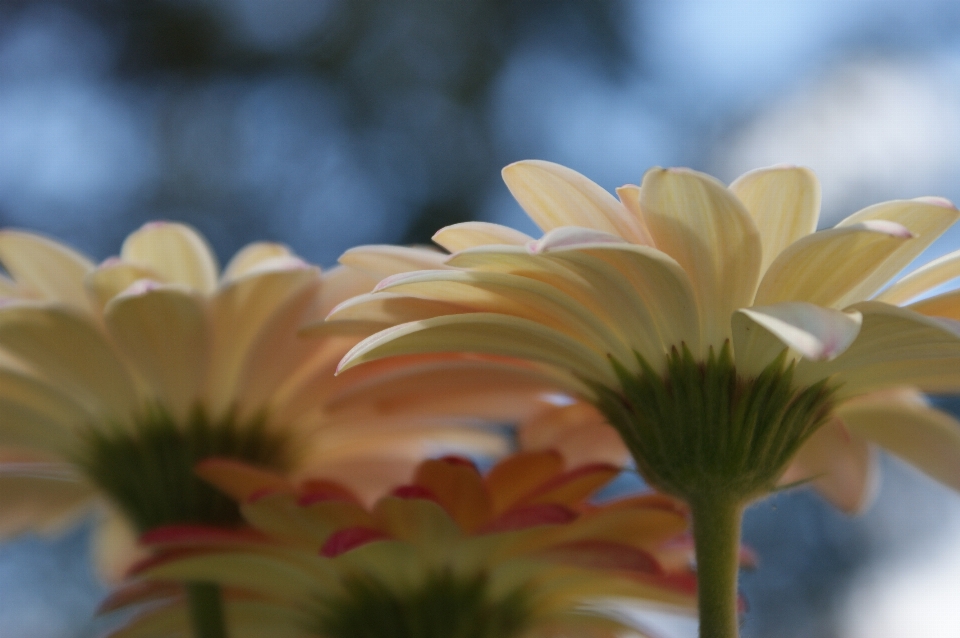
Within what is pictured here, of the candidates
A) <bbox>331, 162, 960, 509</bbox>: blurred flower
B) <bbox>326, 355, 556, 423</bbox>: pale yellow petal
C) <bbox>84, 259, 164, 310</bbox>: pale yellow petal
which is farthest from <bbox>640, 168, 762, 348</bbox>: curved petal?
<bbox>84, 259, 164, 310</bbox>: pale yellow petal

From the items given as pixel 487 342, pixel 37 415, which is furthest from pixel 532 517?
pixel 37 415

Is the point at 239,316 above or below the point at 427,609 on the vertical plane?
above

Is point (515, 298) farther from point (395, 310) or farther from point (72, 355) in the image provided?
point (72, 355)

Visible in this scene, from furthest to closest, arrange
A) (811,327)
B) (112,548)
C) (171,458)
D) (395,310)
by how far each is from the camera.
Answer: (112,548), (171,458), (395,310), (811,327)

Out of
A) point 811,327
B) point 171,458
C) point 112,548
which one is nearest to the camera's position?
point 811,327

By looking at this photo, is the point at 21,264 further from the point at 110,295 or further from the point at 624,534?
the point at 624,534
